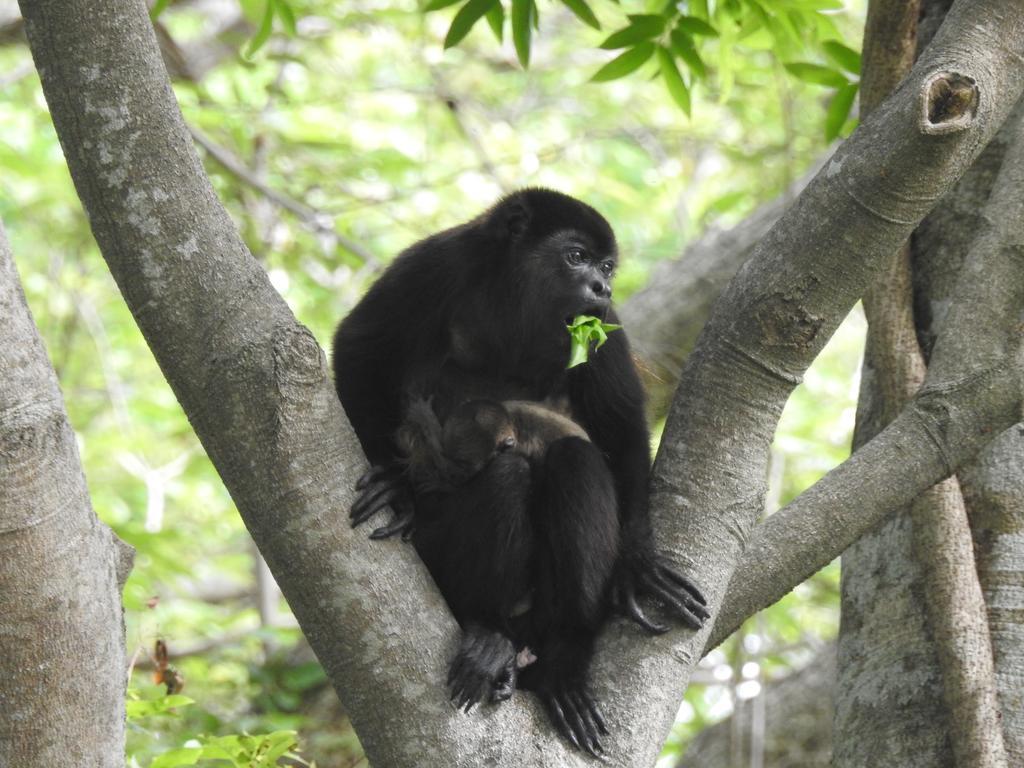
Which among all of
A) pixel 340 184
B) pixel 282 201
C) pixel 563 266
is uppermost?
pixel 563 266

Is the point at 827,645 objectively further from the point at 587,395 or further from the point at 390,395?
the point at 390,395

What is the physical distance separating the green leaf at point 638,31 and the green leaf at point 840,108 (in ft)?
2.00

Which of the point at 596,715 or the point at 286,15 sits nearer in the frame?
the point at 596,715

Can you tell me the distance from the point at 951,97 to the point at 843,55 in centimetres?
128

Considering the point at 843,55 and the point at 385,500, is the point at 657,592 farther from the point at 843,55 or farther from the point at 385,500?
the point at 843,55

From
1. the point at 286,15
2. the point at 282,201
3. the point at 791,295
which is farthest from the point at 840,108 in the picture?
the point at 282,201

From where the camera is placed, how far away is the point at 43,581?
1.77m

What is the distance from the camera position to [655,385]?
15.7ft

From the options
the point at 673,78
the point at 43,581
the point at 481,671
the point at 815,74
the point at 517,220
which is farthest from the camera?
the point at 517,220

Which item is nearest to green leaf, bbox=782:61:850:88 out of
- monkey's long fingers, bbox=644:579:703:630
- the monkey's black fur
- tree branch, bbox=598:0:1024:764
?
the monkey's black fur

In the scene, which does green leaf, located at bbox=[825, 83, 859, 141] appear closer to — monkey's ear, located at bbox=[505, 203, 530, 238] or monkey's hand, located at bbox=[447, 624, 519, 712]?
monkey's ear, located at bbox=[505, 203, 530, 238]

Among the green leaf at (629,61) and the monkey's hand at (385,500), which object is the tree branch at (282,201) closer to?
the green leaf at (629,61)

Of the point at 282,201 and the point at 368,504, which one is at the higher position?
the point at 368,504

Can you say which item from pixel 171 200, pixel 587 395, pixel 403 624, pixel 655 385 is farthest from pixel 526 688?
pixel 655 385
